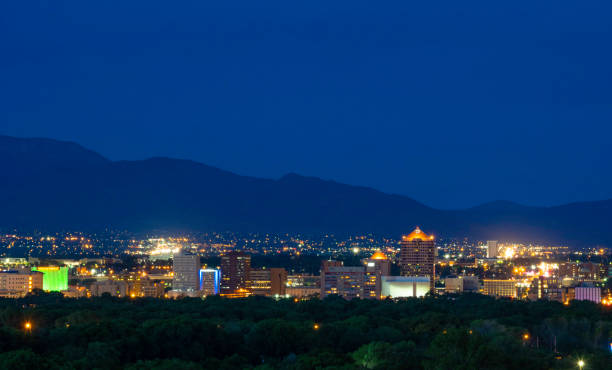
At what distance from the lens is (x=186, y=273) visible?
115m

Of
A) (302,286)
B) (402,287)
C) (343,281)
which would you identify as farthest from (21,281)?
(402,287)

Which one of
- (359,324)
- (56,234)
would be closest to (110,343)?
(359,324)

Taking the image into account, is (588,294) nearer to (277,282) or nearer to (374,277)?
(374,277)

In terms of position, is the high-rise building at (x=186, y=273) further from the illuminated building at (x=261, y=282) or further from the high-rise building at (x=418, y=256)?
the high-rise building at (x=418, y=256)

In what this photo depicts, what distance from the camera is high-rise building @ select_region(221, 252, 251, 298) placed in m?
110

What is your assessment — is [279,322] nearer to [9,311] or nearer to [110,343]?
[110,343]

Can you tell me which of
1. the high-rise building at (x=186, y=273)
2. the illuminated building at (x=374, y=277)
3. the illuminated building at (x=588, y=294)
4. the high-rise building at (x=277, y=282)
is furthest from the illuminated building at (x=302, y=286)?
the illuminated building at (x=588, y=294)

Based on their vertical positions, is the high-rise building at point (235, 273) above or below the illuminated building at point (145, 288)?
above

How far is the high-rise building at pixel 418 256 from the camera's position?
124 meters

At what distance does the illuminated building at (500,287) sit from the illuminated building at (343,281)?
12.9 metres

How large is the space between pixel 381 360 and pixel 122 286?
66183mm

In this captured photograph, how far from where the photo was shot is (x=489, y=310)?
66188 millimetres

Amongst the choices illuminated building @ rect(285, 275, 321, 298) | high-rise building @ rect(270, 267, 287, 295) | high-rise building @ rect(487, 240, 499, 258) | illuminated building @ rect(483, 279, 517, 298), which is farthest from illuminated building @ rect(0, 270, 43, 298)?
high-rise building @ rect(487, 240, 499, 258)

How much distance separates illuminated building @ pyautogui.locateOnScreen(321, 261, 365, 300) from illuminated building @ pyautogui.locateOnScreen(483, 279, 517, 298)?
42.2ft
